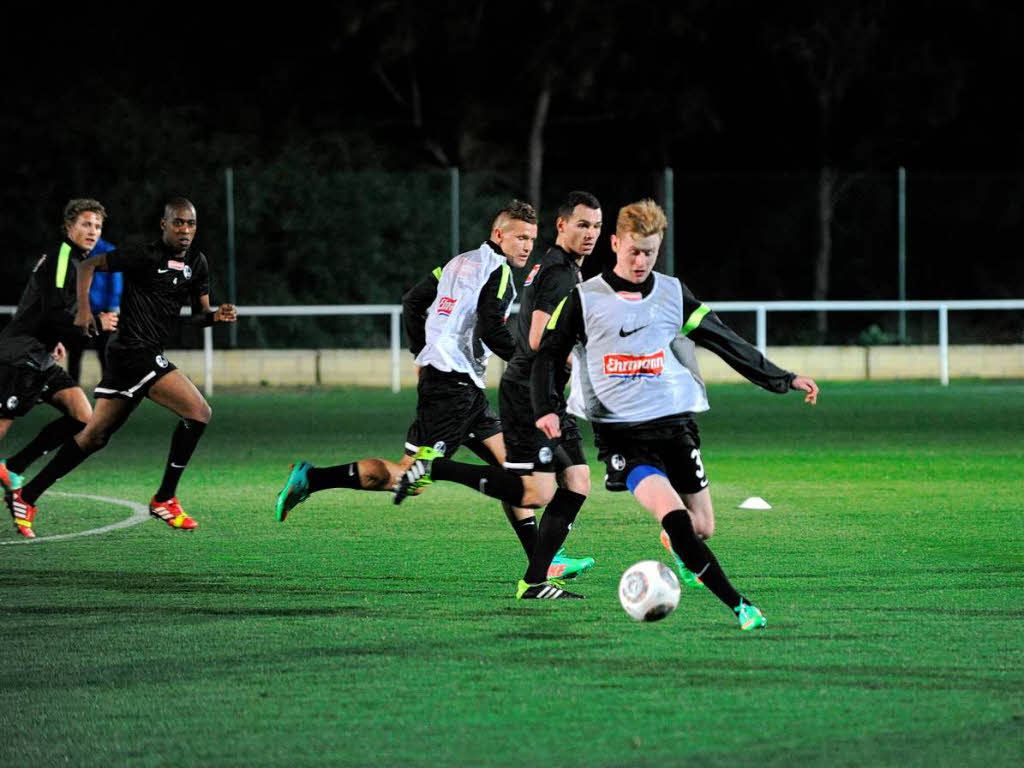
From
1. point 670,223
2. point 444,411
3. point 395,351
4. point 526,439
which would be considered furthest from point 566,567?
point 670,223

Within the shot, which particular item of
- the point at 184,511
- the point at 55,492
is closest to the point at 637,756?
the point at 184,511

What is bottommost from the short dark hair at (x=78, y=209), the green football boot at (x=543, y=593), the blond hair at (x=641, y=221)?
the green football boot at (x=543, y=593)

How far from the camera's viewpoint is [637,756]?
493 cm

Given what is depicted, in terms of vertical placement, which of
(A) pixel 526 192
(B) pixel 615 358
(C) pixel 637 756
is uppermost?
(A) pixel 526 192

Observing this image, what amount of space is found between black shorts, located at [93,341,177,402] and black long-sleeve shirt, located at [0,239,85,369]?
0.36 metres

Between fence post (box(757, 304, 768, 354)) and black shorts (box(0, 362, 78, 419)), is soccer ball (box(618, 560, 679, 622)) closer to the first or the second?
black shorts (box(0, 362, 78, 419))

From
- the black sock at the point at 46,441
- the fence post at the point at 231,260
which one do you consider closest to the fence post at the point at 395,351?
the fence post at the point at 231,260

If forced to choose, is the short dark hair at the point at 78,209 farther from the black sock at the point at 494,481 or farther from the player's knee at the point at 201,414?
the black sock at the point at 494,481

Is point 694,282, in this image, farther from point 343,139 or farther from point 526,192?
point 343,139

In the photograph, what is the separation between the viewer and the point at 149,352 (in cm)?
1002

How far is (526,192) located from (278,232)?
5.68 metres

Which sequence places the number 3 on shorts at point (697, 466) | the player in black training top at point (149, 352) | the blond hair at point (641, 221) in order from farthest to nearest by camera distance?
the player in black training top at point (149, 352) < the number 3 on shorts at point (697, 466) < the blond hair at point (641, 221)

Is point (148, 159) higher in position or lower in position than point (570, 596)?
higher

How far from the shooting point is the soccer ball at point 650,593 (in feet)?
22.2
